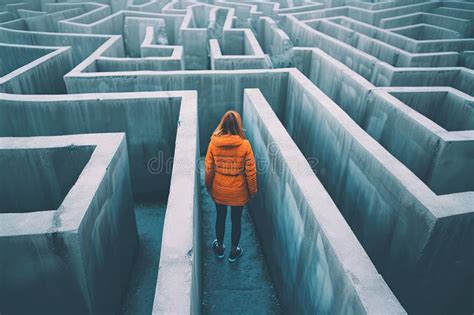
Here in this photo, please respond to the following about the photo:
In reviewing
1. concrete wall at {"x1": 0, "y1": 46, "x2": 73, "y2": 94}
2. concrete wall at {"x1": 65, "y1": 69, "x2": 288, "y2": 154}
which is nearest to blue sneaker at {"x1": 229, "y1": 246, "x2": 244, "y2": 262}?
concrete wall at {"x1": 65, "y1": 69, "x2": 288, "y2": 154}

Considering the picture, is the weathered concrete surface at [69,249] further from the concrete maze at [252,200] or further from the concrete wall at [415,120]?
the concrete wall at [415,120]

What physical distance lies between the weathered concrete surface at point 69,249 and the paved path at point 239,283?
3.98ft

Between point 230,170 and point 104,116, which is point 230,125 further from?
point 104,116

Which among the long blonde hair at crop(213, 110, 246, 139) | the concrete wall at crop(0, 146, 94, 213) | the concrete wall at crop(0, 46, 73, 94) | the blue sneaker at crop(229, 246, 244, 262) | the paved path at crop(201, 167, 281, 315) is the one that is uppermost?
the long blonde hair at crop(213, 110, 246, 139)

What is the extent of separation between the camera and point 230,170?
417 cm

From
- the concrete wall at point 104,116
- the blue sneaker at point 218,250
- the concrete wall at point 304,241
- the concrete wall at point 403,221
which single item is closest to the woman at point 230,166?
the concrete wall at point 304,241

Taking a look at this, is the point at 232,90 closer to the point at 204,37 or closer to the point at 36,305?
the point at 204,37

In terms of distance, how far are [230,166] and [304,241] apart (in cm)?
123

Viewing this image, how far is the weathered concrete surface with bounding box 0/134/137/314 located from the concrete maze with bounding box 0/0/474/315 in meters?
0.02

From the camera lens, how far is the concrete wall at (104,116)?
5.59 m

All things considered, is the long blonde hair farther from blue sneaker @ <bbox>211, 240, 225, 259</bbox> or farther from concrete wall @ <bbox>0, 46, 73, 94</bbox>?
concrete wall @ <bbox>0, 46, 73, 94</bbox>

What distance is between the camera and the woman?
4008 mm

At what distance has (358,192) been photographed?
4.69 metres

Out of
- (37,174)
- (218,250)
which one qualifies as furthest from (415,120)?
(37,174)
